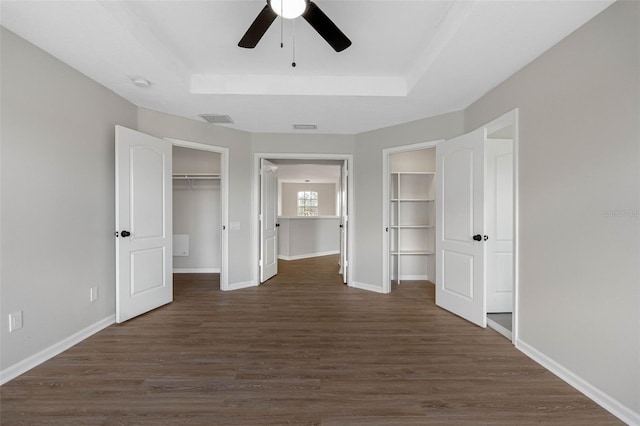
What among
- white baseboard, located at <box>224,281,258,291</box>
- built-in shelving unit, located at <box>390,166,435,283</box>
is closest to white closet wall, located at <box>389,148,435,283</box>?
built-in shelving unit, located at <box>390,166,435,283</box>

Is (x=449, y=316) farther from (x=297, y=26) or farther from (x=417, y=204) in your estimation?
(x=297, y=26)

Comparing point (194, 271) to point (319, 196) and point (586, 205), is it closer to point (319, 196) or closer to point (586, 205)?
point (586, 205)

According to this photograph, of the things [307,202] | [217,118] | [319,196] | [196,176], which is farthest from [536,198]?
[307,202]

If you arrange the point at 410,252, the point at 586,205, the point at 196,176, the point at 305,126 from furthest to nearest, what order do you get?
the point at 196,176, the point at 410,252, the point at 305,126, the point at 586,205

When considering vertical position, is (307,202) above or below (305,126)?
below

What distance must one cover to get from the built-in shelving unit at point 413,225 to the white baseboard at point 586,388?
2.48m

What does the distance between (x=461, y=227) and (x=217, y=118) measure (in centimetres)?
335

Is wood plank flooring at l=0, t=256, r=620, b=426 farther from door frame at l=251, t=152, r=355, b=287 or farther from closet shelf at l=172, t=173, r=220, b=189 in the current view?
closet shelf at l=172, t=173, r=220, b=189

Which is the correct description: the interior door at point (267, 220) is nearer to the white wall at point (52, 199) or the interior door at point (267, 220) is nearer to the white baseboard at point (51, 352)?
the white wall at point (52, 199)

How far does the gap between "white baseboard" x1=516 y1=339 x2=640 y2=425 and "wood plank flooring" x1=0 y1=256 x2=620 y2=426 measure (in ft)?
0.18

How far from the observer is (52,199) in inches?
92.2

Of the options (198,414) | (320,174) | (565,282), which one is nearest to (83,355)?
(198,414)

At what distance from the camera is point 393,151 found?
163 inches

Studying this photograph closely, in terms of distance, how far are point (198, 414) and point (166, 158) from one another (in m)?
2.89
